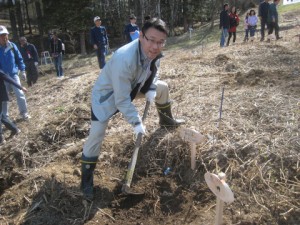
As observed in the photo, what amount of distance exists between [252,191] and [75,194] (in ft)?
5.98

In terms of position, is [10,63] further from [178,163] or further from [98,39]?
[178,163]

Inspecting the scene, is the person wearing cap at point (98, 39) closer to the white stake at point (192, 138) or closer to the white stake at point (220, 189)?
the white stake at point (192, 138)

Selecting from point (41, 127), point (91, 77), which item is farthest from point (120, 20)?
point (41, 127)

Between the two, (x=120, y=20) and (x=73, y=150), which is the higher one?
(x=120, y=20)

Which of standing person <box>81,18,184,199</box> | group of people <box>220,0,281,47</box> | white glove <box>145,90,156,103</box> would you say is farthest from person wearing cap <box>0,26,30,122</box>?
group of people <box>220,0,281,47</box>

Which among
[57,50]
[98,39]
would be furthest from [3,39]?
[57,50]

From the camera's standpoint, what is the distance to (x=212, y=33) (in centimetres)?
1873

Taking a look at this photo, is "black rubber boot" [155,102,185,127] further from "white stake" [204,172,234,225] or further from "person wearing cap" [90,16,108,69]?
"person wearing cap" [90,16,108,69]

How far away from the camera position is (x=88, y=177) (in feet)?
12.0

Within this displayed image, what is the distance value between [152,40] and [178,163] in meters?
1.50

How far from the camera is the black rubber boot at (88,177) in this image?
3.61 m

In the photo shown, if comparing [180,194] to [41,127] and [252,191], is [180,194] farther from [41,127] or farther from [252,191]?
[41,127]

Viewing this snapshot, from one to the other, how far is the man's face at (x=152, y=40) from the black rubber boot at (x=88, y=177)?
51.8 inches

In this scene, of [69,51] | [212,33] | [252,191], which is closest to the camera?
[252,191]
